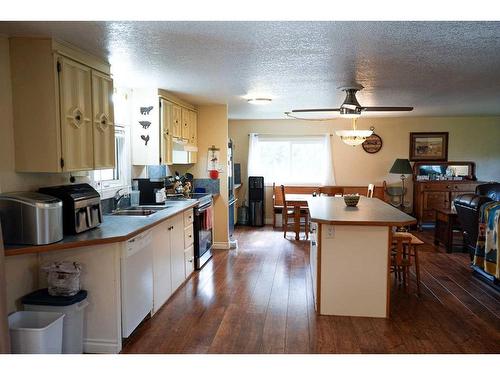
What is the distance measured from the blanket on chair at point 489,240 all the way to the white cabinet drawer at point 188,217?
10.4ft

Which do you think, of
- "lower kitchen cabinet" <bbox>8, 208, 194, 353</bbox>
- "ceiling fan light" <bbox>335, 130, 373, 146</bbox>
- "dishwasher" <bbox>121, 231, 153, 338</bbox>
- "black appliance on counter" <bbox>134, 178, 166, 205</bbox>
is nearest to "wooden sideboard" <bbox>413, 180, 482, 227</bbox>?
"ceiling fan light" <bbox>335, 130, 373, 146</bbox>

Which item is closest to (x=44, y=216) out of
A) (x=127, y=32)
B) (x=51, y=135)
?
(x=51, y=135)

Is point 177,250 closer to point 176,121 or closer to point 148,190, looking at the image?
point 148,190

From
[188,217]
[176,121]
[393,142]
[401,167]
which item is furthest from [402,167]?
[188,217]

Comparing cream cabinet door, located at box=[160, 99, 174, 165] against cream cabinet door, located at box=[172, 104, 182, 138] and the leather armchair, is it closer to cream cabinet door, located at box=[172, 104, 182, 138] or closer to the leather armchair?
cream cabinet door, located at box=[172, 104, 182, 138]

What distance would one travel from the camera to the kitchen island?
3.43 meters

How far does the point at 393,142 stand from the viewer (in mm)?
7883

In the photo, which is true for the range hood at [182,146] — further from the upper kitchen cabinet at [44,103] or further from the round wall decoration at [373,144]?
the round wall decoration at [373,144]

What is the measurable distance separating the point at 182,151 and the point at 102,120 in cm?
199

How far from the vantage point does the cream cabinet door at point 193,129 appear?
5637mm

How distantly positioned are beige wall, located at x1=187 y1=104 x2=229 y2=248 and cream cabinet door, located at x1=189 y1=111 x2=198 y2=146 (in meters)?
0.06

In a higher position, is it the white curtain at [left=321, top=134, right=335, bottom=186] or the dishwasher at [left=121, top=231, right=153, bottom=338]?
the white curtain at [left=321, top=134, right=335, bottom=186]

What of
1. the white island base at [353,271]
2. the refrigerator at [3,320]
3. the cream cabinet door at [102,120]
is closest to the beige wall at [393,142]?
the white island base at [353,271]

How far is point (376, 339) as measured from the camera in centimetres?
304
